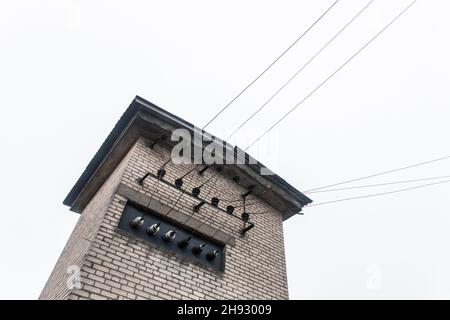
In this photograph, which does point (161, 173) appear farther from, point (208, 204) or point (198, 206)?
point (208, 204)

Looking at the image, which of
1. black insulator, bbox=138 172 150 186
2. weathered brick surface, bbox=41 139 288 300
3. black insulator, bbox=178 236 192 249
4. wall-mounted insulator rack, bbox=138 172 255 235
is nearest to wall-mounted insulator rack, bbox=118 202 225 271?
black insulator, bbox=178 236 192 249

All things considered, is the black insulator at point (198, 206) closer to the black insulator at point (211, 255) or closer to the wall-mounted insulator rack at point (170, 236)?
the wall-mounted insulator rack at point (170, 236)

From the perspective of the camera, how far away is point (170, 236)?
5.15 meters

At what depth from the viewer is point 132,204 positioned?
5254 millimetres

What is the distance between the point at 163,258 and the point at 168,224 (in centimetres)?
70

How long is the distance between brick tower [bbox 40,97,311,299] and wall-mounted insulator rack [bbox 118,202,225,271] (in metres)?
0.02

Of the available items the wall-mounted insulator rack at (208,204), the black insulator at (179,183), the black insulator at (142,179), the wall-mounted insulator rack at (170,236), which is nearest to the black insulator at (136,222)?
the wall-mounted insulator rack at (170,236)

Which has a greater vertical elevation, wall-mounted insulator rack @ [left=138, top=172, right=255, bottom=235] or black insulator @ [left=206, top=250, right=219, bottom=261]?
wall-mounted insulator rack @ [left=138, top=172, right=255, bottom=235]

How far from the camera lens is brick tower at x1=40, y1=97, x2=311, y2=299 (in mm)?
4395

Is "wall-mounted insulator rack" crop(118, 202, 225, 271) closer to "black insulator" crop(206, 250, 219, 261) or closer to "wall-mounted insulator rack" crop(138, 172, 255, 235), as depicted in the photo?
"black insulator" crop(206, 250, 219, 261)

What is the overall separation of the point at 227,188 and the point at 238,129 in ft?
4.52

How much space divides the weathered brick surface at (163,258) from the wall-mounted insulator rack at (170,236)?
158mm

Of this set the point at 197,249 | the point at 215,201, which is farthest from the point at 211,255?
the point at 215,201
